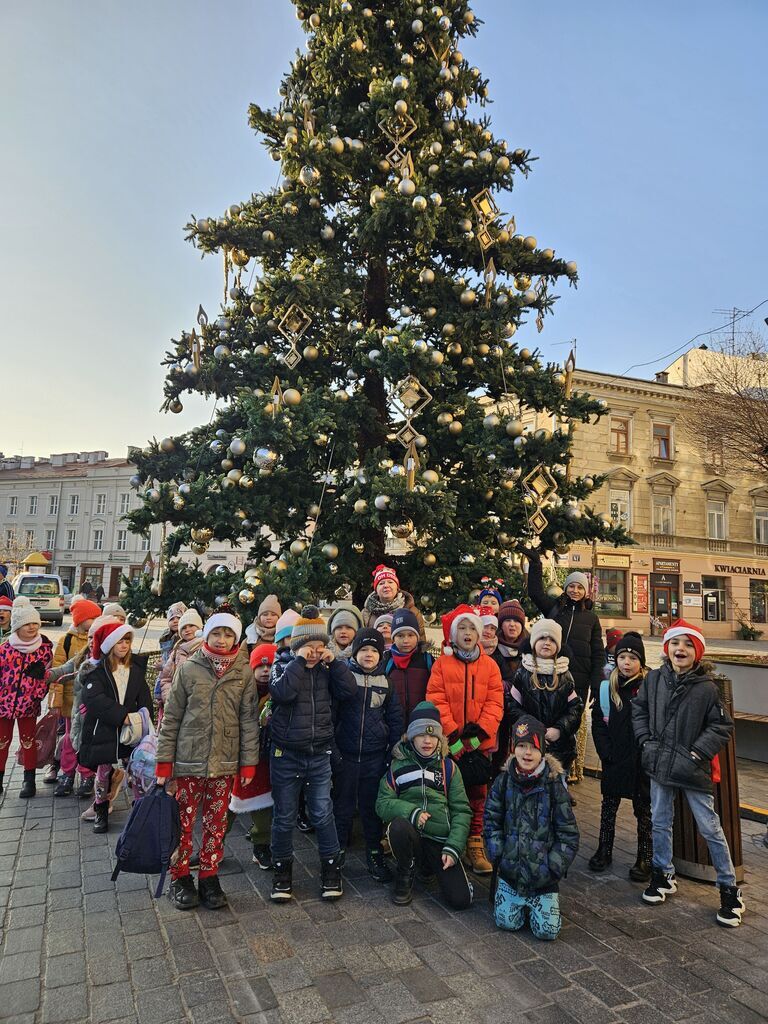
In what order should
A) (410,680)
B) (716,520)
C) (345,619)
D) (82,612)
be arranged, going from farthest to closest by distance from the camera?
(716,520) → (82,612) → (345,619) → (410,680)

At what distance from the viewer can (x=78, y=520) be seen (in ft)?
193

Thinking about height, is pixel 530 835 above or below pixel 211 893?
above

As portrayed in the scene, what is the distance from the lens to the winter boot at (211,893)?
394cm

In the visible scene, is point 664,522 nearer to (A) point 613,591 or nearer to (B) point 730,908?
(A) point 613,591

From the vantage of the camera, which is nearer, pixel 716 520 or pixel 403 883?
pixel 403 883

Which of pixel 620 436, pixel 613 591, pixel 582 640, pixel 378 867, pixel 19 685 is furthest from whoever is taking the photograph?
pixel 620 436

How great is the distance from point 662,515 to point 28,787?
3255 centimetres

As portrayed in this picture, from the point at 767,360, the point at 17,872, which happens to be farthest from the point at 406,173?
the point at 767,360

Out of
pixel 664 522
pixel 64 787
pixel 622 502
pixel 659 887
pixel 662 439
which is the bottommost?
pixel 64 787

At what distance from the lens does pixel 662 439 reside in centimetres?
3356

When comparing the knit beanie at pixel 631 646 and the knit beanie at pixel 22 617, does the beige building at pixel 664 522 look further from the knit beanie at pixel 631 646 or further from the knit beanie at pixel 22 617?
the knit beanie at pixel 22 617

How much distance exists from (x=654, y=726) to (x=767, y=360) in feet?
51.4

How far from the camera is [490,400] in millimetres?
8625

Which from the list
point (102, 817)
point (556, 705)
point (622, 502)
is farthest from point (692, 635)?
point (622, 502)
